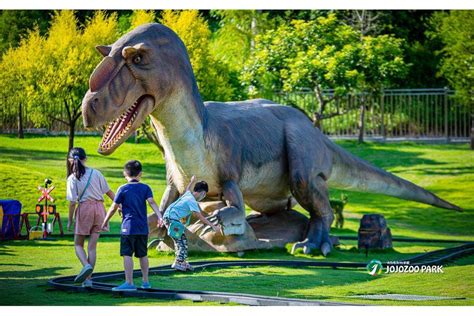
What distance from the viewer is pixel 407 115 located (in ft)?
64.8

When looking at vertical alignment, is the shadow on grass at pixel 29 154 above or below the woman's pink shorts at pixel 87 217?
above

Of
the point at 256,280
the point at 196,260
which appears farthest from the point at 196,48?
the point at 256,280

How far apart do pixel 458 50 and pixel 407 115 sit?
1998mm

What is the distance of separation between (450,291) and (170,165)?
3.74m

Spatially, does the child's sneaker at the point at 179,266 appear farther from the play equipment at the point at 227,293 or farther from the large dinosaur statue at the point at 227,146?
the large dinosaur statue at the point at 227,146

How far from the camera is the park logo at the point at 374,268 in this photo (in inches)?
506

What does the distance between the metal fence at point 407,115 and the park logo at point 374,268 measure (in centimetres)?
671

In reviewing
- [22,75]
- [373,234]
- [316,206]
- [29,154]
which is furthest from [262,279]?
[22,75]

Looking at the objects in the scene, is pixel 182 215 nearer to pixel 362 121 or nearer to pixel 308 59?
pixel 362 121

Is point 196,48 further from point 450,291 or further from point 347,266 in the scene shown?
point 450,291

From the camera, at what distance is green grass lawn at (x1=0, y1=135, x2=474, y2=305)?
11578 millimetres

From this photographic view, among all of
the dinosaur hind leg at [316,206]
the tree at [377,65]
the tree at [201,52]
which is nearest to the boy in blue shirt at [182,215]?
the dinosaur hind leg at [316,206]

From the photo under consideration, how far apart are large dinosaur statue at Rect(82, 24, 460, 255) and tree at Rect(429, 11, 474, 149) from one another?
8.06ft

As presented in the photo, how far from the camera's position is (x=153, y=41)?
509 inches
